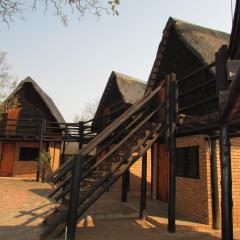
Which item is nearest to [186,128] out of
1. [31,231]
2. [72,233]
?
[72,233]

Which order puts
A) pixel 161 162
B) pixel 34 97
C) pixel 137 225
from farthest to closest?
pixel 34 97 < pixel 161 162 < pixel 137 225

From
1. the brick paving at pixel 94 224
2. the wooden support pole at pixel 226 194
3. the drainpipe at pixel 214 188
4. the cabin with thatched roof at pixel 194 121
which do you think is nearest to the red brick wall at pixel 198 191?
the cabin with thatched roof at pixel 194 121

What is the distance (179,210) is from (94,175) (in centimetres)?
374

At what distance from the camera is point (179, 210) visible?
955 cm

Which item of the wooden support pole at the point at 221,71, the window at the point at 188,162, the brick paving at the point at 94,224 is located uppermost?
the wooden support pole at the point at 221,71

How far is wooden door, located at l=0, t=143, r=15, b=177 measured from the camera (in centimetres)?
2117

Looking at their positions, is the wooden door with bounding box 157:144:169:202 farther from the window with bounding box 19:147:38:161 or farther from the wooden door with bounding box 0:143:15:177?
the wooden door with bounding box 0:143:15:177

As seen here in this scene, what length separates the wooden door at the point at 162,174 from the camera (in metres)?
11.3

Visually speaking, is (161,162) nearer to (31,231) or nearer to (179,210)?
(179,210)

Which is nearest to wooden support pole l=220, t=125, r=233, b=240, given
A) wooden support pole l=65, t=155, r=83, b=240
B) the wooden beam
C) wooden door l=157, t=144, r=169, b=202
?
the wooden beam

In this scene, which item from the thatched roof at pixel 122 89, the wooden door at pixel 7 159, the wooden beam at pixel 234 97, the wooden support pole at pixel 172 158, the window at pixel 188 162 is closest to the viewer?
the wooden beam at pixel 234 97

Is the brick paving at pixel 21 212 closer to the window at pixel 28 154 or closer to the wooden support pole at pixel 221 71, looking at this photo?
the wooden support pole at pixel 221 71

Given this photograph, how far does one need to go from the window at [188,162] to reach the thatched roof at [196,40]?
9.87 ft

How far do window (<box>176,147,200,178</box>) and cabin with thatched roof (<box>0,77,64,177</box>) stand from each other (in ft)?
39.5
